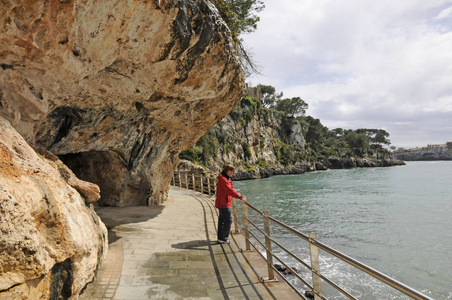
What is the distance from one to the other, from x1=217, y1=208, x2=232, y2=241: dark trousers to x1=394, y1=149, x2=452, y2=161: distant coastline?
171337 mm

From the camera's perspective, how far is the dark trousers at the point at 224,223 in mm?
5609

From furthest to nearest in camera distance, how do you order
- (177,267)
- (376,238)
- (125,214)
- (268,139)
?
(268,139)
(376,238)
(125,214)
(177,267)

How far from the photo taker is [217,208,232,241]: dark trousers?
18.4 feet

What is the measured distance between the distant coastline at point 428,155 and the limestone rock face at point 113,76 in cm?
17051

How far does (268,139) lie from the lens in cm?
5800

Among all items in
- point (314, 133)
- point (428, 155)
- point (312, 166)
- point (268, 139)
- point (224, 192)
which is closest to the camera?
point (224, 192)

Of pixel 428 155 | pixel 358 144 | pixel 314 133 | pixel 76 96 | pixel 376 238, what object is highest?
pixel 314 133

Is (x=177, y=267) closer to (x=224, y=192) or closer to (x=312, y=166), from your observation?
(x=224, y=192)

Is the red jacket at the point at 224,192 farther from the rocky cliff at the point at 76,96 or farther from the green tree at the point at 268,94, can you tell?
the green tree at the point at 268,94

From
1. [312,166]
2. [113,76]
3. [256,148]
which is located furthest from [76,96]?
[312,166]

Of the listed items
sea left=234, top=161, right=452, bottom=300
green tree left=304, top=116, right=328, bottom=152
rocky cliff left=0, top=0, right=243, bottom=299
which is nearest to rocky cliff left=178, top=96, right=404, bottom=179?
green tree left=304, top=116, right=328, bottom=152

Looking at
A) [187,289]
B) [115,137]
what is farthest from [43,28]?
[115,137]

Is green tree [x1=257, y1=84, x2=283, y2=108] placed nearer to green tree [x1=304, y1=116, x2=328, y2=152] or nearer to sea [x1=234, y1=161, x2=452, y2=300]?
green tree [x1=304, y1=116, x2=328, y2=152]

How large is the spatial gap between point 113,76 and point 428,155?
18433 centimetres
